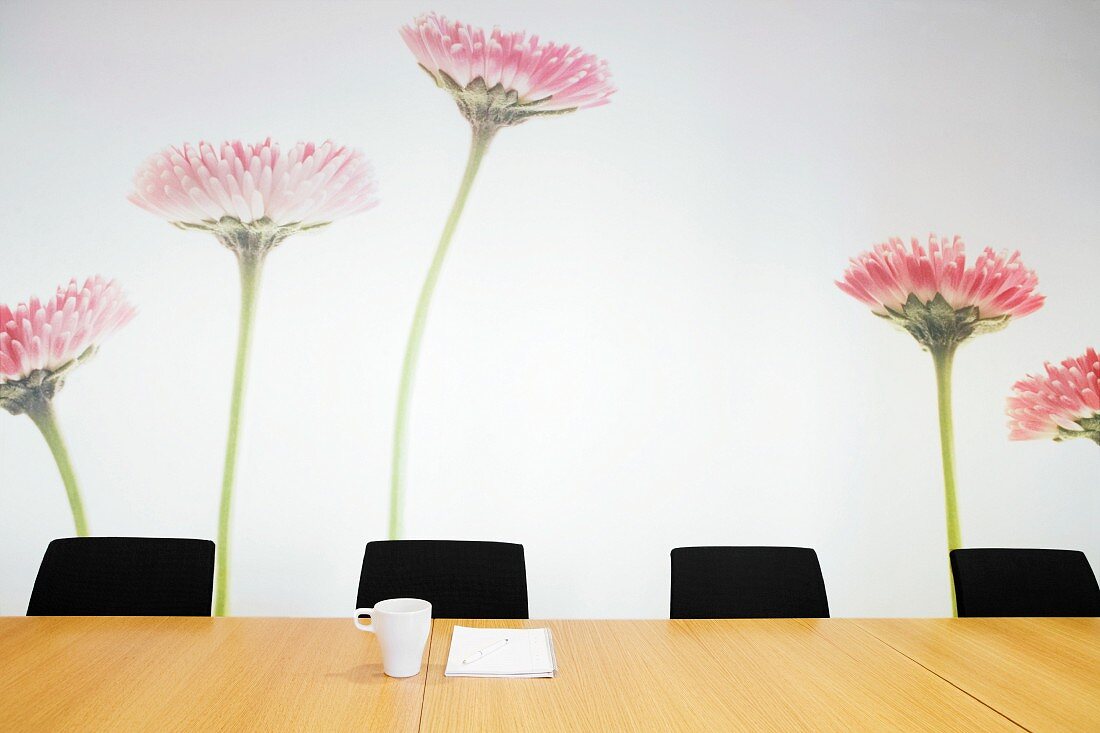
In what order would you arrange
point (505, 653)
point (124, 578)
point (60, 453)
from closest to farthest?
point (505, 653), point (124, 578), point (60, 453)

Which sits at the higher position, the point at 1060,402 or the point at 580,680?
the point at 1060,402

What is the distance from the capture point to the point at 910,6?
3.15 m

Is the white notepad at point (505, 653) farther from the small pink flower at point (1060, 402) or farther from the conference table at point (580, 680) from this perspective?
the small pink flower at point (1060, 402)

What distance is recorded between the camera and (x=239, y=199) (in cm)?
289

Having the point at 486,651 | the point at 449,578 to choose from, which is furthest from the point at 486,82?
the point at 486,651

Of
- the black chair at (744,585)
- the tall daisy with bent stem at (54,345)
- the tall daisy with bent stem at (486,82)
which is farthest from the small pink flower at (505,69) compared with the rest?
the black chair at (744,585)

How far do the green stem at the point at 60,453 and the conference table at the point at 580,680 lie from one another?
1.37 m

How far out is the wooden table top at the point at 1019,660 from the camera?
1273 millimetres

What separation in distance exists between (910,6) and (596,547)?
2437mm

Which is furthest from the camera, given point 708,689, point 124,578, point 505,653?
point 124,578

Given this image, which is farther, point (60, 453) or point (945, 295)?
point (945, 295)

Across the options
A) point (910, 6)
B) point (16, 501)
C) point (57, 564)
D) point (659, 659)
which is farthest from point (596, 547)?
point (910, 6)

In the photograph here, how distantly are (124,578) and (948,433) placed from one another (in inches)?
111

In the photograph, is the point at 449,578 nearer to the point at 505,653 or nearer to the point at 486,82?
the point at 505,653
